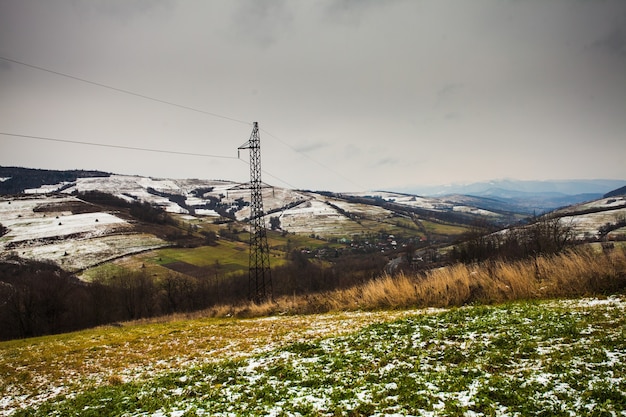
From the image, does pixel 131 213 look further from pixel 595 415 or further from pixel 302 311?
pixel 595 415

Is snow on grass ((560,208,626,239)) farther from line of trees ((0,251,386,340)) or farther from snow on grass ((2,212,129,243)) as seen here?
snow on grass ((2,212,129,243))

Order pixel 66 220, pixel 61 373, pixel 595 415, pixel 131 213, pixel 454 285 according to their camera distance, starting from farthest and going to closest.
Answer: pixel 131 213, pixel 66 220, pixel 454 285, pixel 61 373, pixel 595 415

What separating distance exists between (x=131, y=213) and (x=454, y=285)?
673ft

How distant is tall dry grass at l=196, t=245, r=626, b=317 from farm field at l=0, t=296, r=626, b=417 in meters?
1.81

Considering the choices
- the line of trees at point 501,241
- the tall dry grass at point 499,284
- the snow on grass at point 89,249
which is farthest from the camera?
the snow on grass at point 89,249

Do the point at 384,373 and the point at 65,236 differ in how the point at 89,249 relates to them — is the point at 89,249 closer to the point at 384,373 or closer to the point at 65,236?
the point at 65,236

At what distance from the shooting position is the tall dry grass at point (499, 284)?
12.4m

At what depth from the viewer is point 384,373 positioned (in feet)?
22.7

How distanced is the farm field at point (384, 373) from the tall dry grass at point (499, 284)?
1.81 m

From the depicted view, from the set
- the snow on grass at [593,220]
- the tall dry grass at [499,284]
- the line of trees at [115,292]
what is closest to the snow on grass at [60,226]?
the line of trees at [115,292]

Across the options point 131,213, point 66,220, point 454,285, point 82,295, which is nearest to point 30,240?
point 66,220

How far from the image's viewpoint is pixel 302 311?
2047 cm

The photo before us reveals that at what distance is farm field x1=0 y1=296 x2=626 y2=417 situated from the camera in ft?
17.2

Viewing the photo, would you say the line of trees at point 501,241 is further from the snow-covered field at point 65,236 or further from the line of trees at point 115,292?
the snow-covered field at point 65,236
